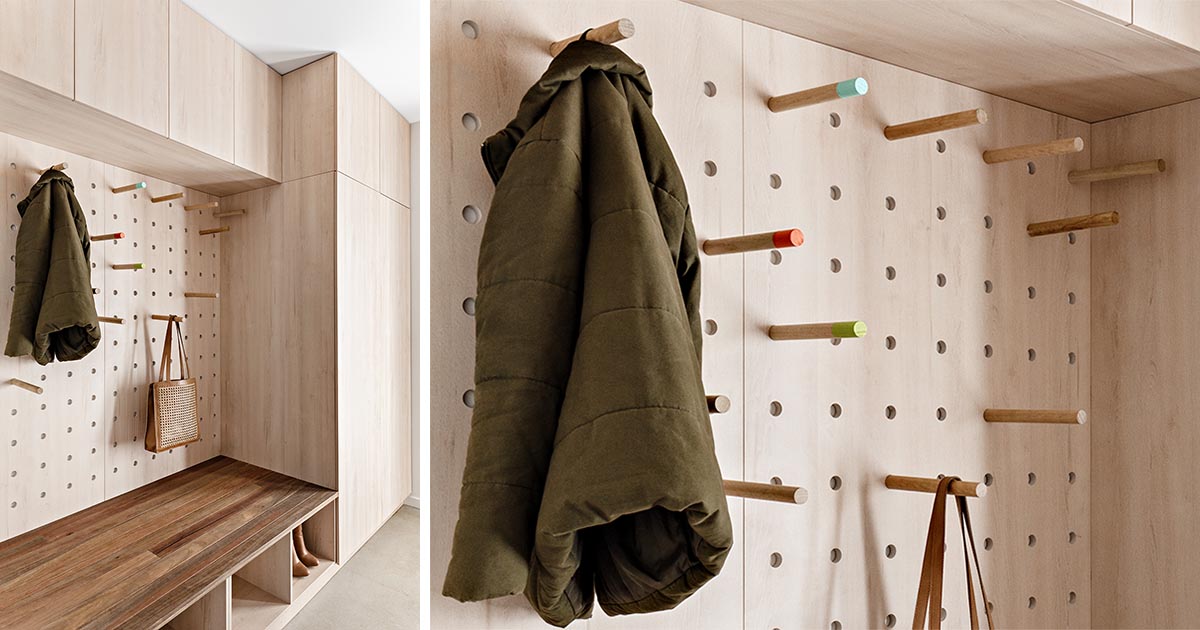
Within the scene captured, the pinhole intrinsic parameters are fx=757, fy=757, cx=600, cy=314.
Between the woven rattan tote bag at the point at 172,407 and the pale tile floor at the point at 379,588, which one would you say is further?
the pale tile floor at the point at 379,588

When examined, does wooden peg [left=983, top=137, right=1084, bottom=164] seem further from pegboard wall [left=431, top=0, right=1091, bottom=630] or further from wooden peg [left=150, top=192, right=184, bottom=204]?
wooden peg [left=150, top=192, right=184, bottom=204]

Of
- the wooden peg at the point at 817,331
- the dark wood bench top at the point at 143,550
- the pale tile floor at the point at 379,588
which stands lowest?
the pale tile floor at the point at 379,588

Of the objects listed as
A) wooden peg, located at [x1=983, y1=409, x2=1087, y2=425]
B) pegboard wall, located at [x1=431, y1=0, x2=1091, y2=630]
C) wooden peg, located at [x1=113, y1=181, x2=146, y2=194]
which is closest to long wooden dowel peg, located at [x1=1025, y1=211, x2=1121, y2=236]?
pegboard wall, located at [x1=431, y1=0, x2=1091, y2=630]

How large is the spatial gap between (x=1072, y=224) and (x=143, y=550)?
1446mm

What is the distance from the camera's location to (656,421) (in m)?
0.64

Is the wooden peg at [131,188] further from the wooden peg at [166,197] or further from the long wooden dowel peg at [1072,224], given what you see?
the long wooden dowel peg at [1072,224]

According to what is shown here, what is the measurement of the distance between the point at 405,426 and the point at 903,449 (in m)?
0.80

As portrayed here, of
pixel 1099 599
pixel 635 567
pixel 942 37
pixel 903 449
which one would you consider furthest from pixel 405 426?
pixel 1099 599

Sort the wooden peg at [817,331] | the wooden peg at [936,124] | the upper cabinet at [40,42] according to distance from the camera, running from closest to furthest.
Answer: the upper cabinet at [40,42] < the wooden peg at [817,331] < the wooden peg at [936,124]

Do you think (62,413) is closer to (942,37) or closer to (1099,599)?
(942,37)

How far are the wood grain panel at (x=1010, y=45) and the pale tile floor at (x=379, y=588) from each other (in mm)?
754

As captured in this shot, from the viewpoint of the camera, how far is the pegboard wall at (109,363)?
19.5 inches

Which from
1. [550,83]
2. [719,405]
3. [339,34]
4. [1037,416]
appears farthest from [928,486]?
[339,34]

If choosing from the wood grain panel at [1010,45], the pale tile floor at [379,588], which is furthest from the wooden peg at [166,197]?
the wood grain panel at [1010,45]
